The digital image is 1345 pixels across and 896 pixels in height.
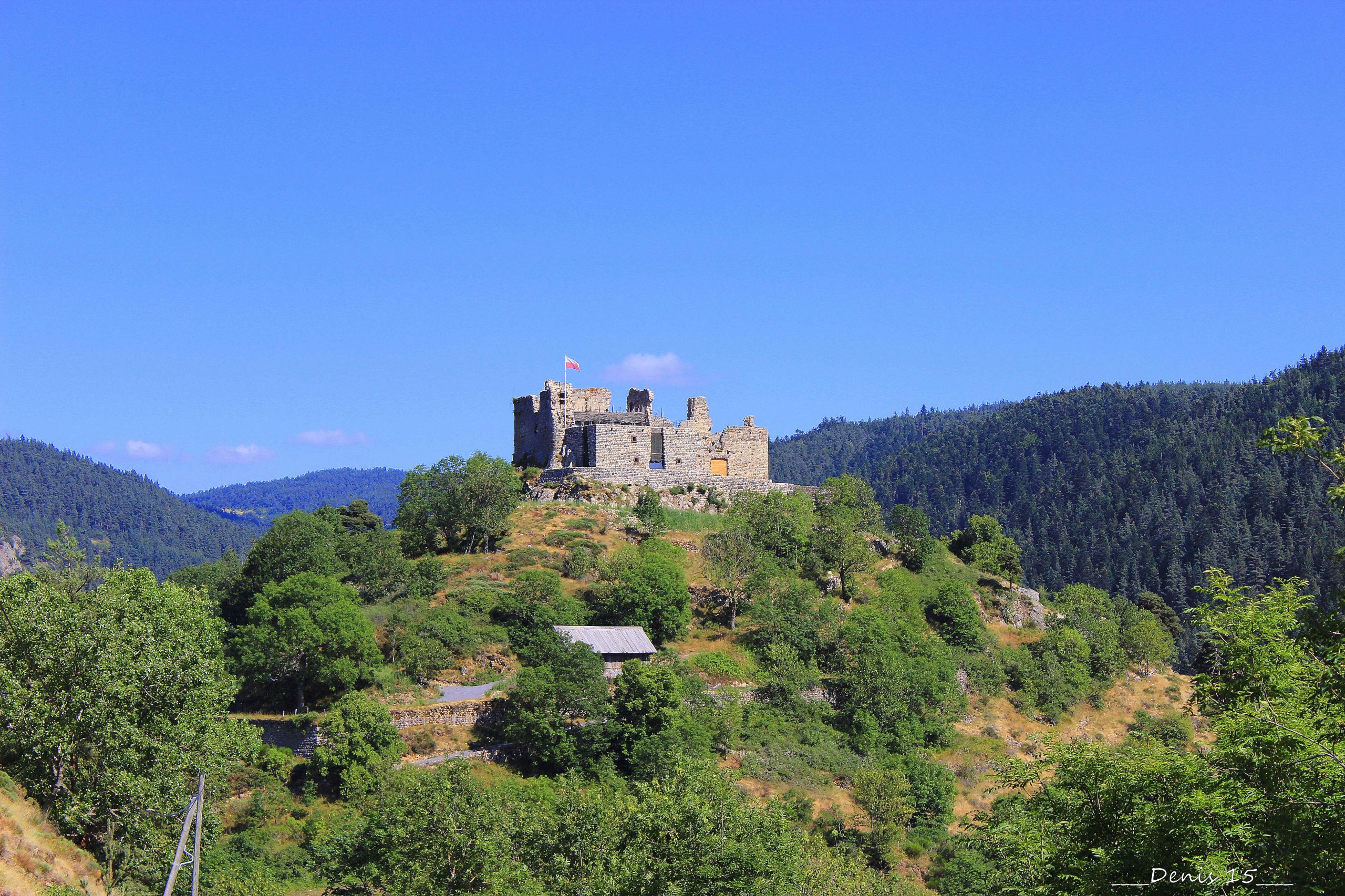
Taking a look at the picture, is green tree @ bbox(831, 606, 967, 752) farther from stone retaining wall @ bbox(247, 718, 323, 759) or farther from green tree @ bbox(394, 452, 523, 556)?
stone retaining wall @ bbox(247, 718, 323, 759)

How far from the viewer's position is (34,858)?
30078mm

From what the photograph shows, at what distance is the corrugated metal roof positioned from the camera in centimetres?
6166

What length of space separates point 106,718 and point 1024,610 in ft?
238

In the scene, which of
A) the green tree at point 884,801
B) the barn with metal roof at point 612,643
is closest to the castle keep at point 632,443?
the barn with metal roof at point 612,643

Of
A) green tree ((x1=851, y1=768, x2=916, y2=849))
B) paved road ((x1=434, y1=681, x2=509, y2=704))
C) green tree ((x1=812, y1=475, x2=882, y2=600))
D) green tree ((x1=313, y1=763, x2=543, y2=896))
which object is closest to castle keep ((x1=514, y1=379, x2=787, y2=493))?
green tree ((x1=812, y1=475, x2=882, y2=600))

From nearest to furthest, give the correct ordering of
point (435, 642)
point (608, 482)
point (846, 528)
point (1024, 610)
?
1. point (435, 642)
2. point (846, 528)
3. point (608, 482)
4. point (1024, 610)

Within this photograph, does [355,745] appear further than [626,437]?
No

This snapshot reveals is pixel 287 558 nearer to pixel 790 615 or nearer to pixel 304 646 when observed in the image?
pixel 304 646

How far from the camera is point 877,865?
55.8 meters

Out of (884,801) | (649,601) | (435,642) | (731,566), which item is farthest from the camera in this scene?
(731,566)

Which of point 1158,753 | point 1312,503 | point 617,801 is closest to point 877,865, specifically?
point 617,801

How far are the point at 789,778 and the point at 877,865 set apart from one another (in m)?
6.11

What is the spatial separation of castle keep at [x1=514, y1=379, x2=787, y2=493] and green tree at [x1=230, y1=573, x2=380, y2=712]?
26118 mm

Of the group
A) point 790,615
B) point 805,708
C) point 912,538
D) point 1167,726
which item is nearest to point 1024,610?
point 912,538
